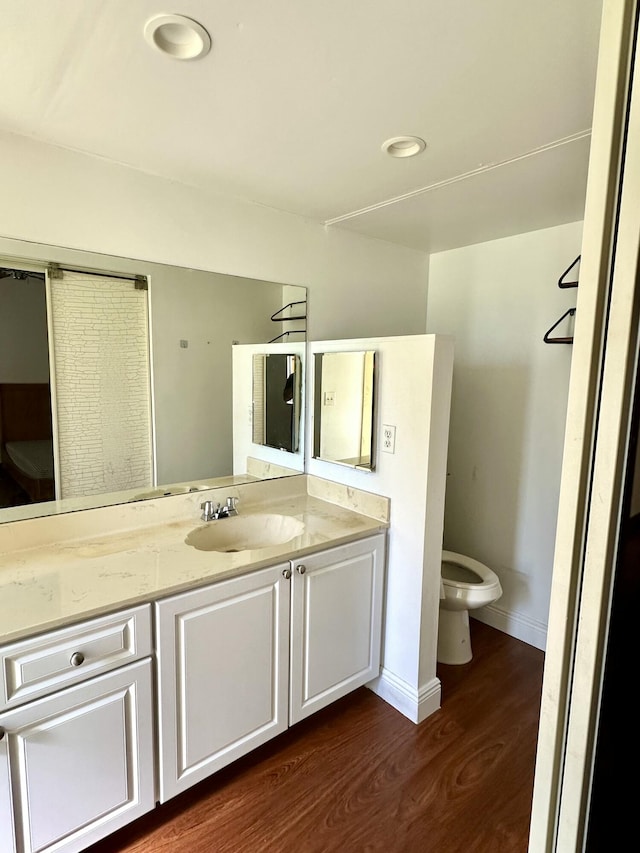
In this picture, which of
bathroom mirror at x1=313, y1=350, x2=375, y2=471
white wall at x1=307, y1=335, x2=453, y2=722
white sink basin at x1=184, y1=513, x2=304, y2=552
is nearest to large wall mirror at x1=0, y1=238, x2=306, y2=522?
white sink basin at x1=184, y1=513, x2=304, y2=552

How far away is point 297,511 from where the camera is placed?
2.21m

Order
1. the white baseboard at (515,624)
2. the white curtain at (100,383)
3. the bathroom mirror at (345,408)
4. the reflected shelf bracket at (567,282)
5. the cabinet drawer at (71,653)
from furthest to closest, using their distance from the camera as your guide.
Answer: the white baseboard at (515,624), the reflected shelf bracket at (567,282), the bathroom mirror at (345,408), the white curtain at (100,383), the cabinet drawer at (71,653)

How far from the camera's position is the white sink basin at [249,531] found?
203 cm

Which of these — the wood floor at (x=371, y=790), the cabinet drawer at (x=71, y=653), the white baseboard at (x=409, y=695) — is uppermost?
the cabinet drawer at (x=71, y=653)

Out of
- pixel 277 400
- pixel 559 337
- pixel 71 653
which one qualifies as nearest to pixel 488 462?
pixel 559 337

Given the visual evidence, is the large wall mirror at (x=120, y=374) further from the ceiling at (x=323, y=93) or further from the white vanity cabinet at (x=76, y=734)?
the white vanity cabinet at (x=76, y=734)

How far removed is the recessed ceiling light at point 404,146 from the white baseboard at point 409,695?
217cm

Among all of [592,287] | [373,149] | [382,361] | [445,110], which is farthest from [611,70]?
[382,361]

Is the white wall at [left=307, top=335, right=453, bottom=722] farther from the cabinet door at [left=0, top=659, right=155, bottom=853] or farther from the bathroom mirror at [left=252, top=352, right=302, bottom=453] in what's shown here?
the cabinet door at [left=0, top=659, right=155, bottom=853]

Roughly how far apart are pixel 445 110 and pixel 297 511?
167 cm

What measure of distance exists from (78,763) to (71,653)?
0.34 metres

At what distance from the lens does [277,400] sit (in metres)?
2.40

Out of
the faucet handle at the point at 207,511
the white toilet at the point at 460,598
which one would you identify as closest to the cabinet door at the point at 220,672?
the faucet handle at the point at 207,511

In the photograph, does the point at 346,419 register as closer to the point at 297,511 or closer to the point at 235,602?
the point at 297,511
